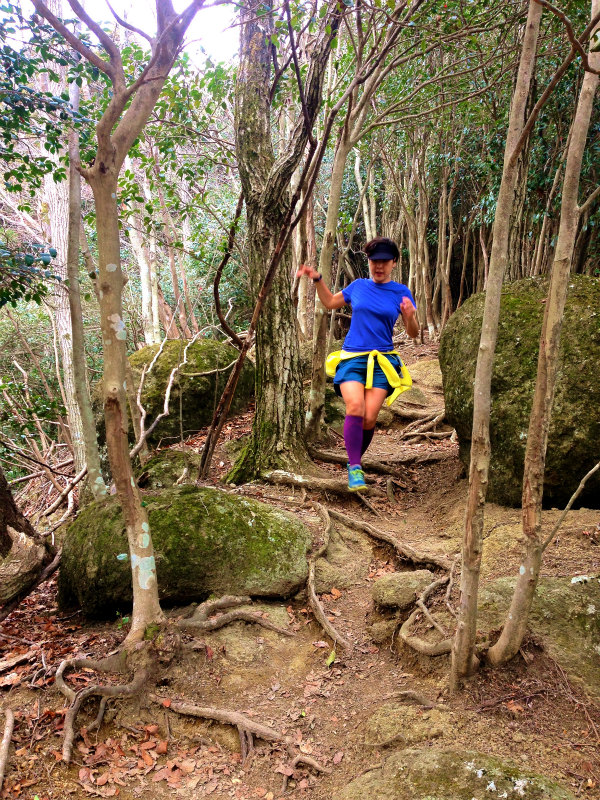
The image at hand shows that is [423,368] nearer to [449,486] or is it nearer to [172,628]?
[449,486]

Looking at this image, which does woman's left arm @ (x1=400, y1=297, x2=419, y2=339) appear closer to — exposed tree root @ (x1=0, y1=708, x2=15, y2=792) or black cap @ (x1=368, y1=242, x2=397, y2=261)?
black cap @ (x1=368, y1=242, x2=397, y2=261)

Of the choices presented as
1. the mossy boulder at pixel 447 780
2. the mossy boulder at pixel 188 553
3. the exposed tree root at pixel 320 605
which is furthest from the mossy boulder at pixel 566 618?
the mossy boulder at pixel 188 553

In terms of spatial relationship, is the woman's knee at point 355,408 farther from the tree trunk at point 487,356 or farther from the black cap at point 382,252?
the tree trunk at point 487,356

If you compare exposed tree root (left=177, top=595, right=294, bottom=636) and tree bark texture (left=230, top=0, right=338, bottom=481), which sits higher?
tree bark texture (left=230, top=0, right=338, bottom=481)

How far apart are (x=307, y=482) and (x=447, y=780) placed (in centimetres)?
315

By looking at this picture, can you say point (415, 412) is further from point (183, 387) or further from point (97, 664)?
point (97, 664)

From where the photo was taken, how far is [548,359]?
2.16 meters

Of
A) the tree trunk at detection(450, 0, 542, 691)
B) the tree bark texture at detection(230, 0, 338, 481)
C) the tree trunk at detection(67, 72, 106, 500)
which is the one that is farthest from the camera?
the tree bark texture at detection(230, 0, 338, 481)

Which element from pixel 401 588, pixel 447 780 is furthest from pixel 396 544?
pixel 447 780

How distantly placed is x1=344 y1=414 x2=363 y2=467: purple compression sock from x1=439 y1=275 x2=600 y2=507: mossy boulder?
865mm

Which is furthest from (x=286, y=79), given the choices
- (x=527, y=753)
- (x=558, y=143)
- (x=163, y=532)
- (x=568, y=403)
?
(x=527, y=753)

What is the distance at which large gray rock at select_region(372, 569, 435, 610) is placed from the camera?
326 cm

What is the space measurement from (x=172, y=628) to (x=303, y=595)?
1.10 m

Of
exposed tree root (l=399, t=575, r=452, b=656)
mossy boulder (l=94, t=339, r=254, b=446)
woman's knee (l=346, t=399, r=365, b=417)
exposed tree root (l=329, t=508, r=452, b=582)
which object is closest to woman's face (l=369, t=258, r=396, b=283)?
A: woman's knee (l=346, t=399, r=365, b=417)
